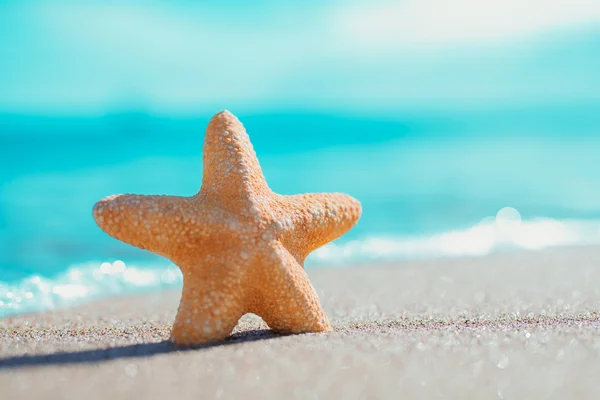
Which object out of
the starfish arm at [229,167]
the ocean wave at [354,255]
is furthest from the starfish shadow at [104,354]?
the ocean wave at [354,255]

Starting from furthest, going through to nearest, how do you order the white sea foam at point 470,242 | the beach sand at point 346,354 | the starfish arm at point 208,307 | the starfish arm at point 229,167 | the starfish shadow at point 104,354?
1. the white sea foam at point 470,242
2. the starfish arm at point 229,167
3. the starfish arm at point 208,307
4. the starfish shadow at point 104,354
5. the beach sand at point 346,354

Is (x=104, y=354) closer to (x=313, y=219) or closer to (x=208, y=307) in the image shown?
(x=208, y=307)

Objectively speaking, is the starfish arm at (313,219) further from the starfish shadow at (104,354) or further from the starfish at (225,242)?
the starfish shadow at (104,354)

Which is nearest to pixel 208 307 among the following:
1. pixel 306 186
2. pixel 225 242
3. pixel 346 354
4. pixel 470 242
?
pixel 225 242

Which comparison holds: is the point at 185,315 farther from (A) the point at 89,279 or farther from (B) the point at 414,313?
(A) the point at 89,279

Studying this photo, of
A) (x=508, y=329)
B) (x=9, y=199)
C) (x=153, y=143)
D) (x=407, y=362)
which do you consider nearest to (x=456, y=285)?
(x=508, y=329)

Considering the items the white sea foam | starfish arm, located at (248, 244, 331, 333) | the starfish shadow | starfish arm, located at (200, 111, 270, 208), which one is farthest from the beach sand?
the white sea foam

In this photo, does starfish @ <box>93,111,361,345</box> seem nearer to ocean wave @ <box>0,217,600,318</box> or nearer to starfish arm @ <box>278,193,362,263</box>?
starfish arm @ <box>278,193,362,263</box>

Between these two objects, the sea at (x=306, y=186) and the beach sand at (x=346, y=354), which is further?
the sea at (x=306, y=186)
